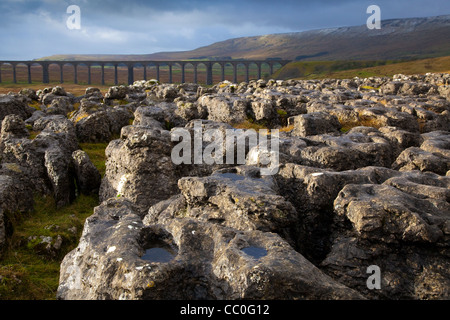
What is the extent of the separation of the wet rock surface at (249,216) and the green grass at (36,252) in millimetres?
643

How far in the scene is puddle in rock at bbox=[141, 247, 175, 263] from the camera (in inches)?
367

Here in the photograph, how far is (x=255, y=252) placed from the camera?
905cm

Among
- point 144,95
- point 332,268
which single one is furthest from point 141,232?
point 144,95

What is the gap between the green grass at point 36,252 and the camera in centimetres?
1184

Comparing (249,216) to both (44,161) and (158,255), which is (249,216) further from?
(44,161)

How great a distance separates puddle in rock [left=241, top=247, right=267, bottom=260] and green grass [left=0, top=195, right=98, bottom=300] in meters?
6.96

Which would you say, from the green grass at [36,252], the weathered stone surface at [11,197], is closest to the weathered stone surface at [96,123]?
the weathered stone surface at [11,197]

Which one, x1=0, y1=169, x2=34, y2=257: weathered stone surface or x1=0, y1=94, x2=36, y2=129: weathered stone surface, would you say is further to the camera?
x1=0, y1=94, x2=36, y2=129: weathered stone surface

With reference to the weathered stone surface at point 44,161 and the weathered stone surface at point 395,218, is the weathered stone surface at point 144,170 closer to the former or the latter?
the weathered stone surface at point 44,161

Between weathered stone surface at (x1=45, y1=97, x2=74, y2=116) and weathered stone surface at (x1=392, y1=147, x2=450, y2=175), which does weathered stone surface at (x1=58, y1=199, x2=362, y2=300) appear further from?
weathered stone surface at (x1=45, y1=97, x2=74, y2=116)

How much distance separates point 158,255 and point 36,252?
8219 mm

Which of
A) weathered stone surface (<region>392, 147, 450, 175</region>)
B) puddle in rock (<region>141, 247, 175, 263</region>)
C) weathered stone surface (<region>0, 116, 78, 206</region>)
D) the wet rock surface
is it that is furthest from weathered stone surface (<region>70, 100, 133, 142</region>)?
puddle in rock (<region>141, 247, 175, 263</region>)
